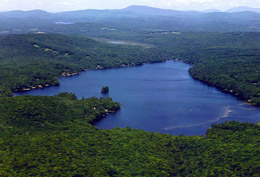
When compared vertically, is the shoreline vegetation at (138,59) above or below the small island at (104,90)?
above

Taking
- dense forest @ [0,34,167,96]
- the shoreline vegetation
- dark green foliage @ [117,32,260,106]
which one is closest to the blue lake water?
dark green foliage @ [117,32,260,106]

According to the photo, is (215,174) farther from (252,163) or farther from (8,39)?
(8,39)

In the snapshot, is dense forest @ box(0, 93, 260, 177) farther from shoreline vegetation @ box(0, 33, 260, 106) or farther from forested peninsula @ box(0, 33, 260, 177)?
shoreline vegetation @ box(0, 33, 260, 106)

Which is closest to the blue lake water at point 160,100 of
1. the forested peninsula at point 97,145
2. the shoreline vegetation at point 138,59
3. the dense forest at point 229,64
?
the dense forest at point 229,64

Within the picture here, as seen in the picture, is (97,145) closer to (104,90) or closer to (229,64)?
(104,90)

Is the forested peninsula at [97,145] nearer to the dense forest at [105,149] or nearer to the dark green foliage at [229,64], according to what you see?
the dense forest at [105,149]

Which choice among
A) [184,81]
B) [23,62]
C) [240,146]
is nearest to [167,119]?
[240,146]
